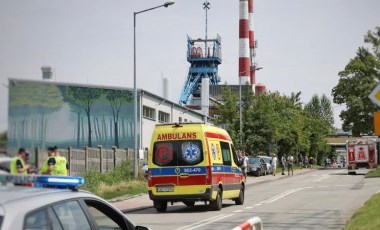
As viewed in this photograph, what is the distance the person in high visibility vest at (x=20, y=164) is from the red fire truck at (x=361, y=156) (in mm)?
51560

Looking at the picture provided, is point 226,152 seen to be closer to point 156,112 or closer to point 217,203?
point 217,203

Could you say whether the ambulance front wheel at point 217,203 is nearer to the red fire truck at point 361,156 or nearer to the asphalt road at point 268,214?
the asphalt road at point 268,214

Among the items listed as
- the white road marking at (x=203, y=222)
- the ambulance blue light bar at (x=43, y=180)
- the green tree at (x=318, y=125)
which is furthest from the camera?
the green tree at (x=318, y=125)

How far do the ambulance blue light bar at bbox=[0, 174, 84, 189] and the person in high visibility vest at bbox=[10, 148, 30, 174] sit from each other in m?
0.06

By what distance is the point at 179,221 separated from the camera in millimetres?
16312

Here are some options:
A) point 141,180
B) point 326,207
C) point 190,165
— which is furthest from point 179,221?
point 141,180

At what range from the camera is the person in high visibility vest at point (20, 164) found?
3.22 metres

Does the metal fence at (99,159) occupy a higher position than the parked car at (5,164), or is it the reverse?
the metal fence at (99,159)

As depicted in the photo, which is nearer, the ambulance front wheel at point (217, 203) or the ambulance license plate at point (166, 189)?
the ambulance license plate at point (166, 189)

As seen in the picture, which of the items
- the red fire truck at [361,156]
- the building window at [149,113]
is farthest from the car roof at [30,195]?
the red fire truck at [361,156]

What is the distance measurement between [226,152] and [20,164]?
17.5 meters

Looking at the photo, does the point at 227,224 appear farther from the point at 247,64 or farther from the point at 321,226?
the point at 247,64

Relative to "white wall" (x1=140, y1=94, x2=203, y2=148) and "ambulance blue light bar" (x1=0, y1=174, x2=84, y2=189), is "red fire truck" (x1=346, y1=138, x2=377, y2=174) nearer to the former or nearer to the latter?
"white wall" (x1=140, y1=94, x2=203, y2=148)

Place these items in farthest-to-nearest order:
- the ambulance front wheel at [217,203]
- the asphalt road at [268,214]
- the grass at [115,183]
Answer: the grass at [115,183] → the ambulance front wheel at [217,203] → the asphalt road at [268,214]
